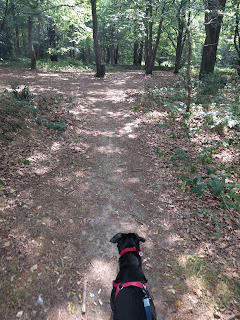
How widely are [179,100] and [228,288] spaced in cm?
940

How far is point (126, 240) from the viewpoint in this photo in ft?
10.8

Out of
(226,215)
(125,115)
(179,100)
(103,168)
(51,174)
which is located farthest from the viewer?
(179,100)

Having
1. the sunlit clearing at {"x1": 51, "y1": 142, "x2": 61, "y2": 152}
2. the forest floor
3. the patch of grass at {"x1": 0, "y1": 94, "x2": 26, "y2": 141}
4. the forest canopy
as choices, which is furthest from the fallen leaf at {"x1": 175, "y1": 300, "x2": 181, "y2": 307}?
the forest canopy

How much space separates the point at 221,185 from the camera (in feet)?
14.8

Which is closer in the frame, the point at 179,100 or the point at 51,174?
the point at 51,174

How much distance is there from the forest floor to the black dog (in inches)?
20.5

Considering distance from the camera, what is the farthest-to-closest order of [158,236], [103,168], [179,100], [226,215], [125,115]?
1. [179,100]
2. [125,115]
3. [103,168]
4. [226,215]
5. [158,236]

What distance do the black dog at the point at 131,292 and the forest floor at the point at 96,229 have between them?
52cm

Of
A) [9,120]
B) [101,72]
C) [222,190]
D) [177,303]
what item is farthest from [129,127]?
[101,72]

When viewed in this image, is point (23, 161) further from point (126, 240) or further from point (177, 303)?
point (177, 303)

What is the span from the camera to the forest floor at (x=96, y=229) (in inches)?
119

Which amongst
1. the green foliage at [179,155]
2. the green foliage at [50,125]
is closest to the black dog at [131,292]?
the green foliage at [179,155]

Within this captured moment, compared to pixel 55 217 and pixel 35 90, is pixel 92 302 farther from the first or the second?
pixel 35 90

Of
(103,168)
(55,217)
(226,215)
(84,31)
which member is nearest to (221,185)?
(226,215)
